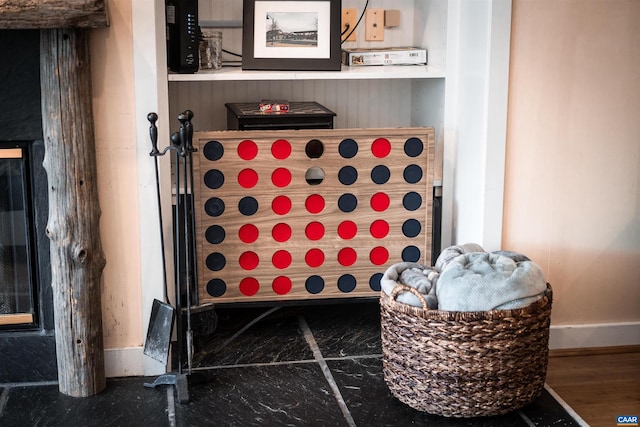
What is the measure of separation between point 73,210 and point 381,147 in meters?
Result: 1.03

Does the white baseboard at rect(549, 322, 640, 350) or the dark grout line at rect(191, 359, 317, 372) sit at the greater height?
the white baseboard at rect(549, 322, 640, 350)

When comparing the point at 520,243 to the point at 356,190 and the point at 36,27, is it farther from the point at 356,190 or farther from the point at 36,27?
the point at 36,27

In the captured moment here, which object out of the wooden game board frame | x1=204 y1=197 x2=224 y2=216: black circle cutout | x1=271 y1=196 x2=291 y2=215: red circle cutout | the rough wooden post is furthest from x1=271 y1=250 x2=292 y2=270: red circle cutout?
the rough wooden post

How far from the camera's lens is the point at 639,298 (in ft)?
9.91

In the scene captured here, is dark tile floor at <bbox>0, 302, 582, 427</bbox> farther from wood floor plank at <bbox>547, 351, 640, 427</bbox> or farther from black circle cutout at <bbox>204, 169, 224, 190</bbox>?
black circle cutout at <bbox>204, 169, 224, 190</bbox>

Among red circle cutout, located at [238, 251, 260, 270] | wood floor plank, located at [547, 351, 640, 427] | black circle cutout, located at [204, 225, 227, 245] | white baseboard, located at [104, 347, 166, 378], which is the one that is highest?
black circle cutout, located at [204, 225, 227, 245]

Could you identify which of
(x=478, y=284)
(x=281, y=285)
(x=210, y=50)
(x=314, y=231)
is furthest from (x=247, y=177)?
(x=478, y=284)

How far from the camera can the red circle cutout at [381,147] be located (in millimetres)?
2859

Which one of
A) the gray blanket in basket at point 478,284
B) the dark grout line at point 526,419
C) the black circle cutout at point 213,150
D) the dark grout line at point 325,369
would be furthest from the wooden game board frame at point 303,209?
the dark grout line at point 526,419

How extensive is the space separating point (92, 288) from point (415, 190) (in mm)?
1128

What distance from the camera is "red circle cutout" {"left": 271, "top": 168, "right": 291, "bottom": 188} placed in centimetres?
283

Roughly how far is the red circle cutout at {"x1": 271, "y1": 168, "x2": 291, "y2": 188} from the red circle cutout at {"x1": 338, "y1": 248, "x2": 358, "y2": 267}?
0.32m

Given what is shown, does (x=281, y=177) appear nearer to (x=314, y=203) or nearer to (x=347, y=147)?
(x=314, y=203)

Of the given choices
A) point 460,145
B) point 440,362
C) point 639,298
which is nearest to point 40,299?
point 440,362
